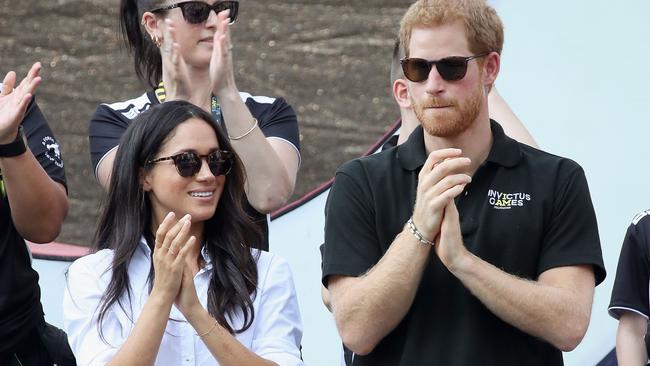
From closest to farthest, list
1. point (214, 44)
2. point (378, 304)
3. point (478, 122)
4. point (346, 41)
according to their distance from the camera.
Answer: point (378, 304) → point (478, 122) → point (214, 44) → point (346, 41)

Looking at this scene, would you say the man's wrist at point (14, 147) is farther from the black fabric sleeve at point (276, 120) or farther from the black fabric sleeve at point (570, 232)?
the black fabric sleeve at point (570, 232)

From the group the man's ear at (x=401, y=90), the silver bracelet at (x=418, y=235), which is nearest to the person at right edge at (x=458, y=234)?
the silver bracelet at (x=418, y=235)

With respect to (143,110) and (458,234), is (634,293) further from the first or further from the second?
(143,110)

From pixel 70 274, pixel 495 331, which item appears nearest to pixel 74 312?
Result: pixel 70 274

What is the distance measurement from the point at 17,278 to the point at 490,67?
153cm

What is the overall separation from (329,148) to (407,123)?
1165 mm

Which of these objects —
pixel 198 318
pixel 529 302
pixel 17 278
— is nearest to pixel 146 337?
pixel 198 318

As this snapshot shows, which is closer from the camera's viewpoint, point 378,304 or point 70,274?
point 378,304

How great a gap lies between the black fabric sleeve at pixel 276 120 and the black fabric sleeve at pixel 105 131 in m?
0.41

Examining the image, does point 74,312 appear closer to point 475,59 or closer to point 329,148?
point 475,59

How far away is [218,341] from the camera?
2939mm

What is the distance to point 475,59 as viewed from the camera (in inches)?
116

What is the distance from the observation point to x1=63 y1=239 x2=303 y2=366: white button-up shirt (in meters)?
3.09

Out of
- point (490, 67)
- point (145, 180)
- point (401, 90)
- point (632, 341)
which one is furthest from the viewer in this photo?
point (401, 90)
